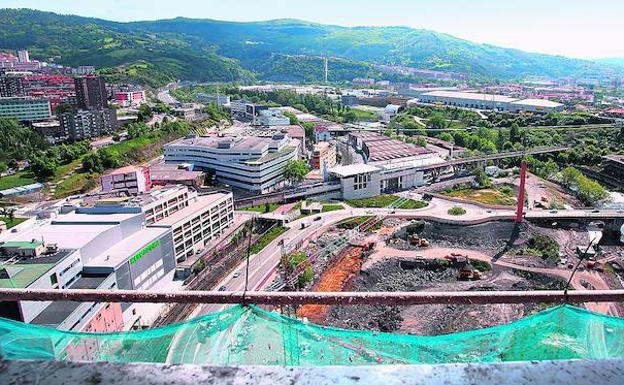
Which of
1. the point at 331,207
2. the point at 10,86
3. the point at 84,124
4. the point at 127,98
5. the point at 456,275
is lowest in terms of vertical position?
the point at 456,275

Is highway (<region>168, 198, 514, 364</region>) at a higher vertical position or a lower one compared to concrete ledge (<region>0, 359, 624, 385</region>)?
lower

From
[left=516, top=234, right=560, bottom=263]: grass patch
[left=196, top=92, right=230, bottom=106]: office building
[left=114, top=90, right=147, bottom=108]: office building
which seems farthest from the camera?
[left=196, top=92, right=230, bottom=106]: office building

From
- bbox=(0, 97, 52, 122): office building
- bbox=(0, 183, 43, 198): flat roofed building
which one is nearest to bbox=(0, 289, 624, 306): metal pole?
bbox=(0, 183, 43, 198): flat roofed building

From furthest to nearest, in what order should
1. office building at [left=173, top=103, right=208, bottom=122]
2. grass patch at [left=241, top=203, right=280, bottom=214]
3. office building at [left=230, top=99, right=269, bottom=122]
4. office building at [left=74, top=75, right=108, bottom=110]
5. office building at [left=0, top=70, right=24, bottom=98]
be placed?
1. office building at [left=230, top=99, right=269, bottom=122]
2. office building at [left=173, top=103, right=208, bottom=122]
3. office building at [left=0, top=70, right=24, bottom=98]
4. office building at [left=74, top=75, right=108, bottom=110]
5. grass patch at [left=241, top=203, right=280, bottom=214]

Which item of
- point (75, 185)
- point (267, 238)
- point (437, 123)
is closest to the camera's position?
point (267, 238)

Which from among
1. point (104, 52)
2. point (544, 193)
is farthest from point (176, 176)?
point (104, 52)

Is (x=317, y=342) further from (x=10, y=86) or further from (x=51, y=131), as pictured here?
(x=10, y=86)

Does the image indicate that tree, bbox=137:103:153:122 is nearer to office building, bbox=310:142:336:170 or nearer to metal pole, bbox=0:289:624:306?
office building, bbox=310:142:336:170
